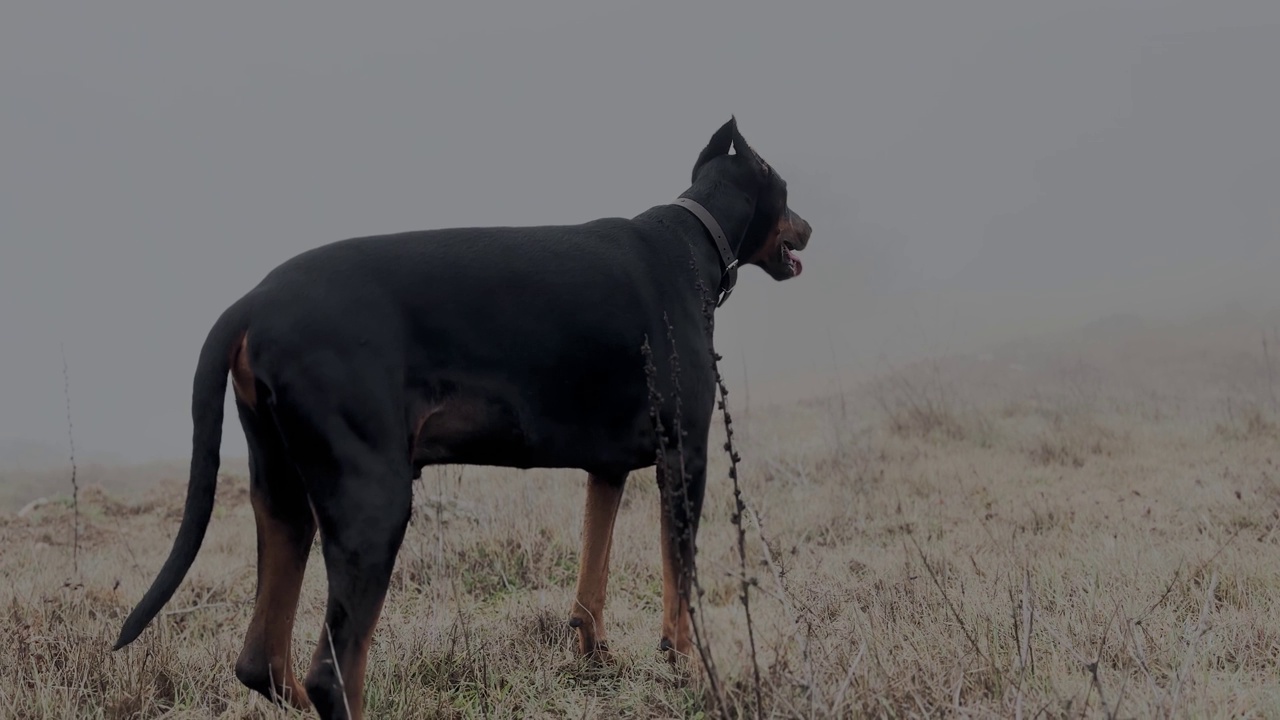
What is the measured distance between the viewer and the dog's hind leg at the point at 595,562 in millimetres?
3264

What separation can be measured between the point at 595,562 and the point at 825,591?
0.89 meters

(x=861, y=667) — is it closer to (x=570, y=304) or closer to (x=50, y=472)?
(x=570, y=304)

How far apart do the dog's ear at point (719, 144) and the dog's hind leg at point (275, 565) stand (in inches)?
83.2

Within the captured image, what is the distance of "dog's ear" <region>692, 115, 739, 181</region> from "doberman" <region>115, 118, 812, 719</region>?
724mm

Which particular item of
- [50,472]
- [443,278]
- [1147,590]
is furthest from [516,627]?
[50,472]

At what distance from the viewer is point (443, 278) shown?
2596 mm

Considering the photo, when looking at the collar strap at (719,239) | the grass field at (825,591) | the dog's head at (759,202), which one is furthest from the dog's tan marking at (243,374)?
the dog's head at (759,202)

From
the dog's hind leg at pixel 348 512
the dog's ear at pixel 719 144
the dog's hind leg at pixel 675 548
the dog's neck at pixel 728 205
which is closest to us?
the dog's hind leg at pixel 348 512

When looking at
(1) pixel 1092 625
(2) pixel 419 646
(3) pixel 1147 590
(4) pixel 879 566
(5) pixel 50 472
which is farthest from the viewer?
(5) pixel 50 472

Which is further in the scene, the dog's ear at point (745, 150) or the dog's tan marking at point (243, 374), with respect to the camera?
the dog's ear at point (745, 150)

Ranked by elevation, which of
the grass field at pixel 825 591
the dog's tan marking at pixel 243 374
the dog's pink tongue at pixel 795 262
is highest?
the dog's pink tongue at pixel 795 262

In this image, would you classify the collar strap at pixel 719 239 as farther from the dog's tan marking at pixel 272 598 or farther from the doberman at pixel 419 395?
the dog's tan marking at pixel 272 598

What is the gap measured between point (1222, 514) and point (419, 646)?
430 centimetres

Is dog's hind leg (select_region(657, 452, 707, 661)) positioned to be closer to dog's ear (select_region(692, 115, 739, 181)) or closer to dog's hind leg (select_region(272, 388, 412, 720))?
dog's hind leg (select_region(272, 388, 412, 720))
